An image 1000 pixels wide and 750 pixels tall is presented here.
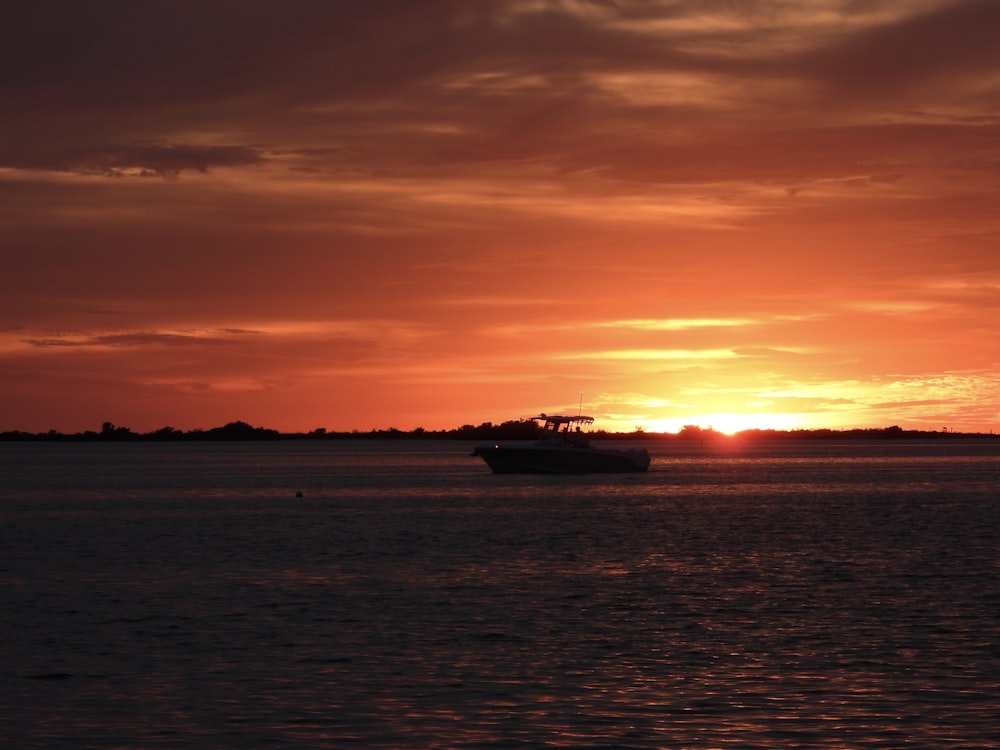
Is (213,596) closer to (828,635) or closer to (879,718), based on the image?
(828,635)

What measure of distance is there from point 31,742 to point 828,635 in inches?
780

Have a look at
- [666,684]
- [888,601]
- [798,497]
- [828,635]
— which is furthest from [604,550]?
[798,497]

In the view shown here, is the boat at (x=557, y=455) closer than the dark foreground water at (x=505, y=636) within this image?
No

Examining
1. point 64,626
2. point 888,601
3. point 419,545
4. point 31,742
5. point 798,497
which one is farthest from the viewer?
point 798,497

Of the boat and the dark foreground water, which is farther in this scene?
the boat

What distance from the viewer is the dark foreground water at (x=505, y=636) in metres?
22.7

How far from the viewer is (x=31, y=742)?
2156 cm

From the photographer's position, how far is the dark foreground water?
22.7m

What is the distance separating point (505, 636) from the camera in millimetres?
32812

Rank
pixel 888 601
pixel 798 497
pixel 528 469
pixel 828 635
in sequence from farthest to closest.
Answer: pixel 528 469 → pixel 798 497 → pixel 888 601 → pixel 828 635

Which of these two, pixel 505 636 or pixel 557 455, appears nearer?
pixel 505 636

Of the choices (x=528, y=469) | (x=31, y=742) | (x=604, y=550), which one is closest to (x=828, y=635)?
(x=31, y=742)

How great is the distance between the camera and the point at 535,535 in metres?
70.1

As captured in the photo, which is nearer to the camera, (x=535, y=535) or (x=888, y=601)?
(x=888, y=601)
